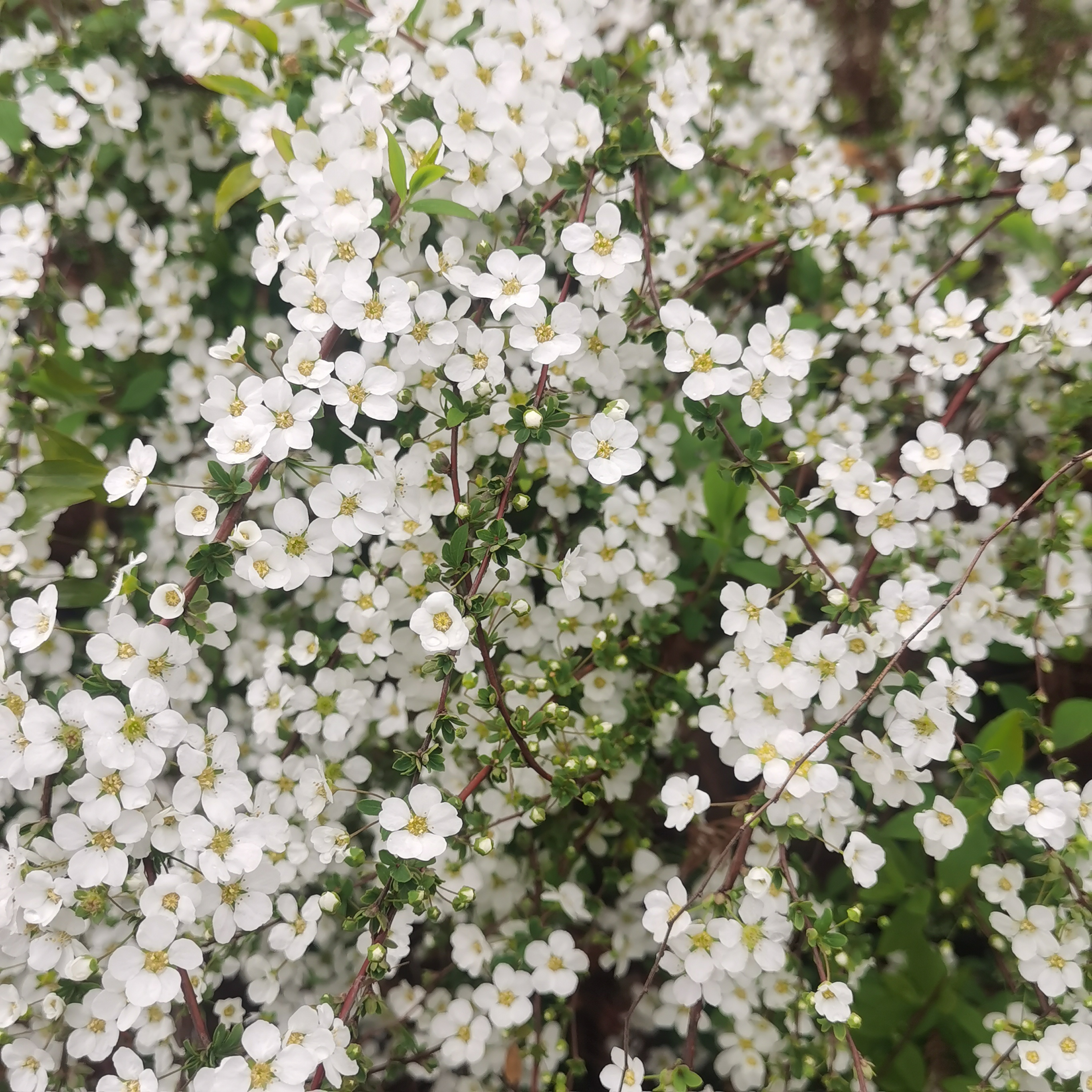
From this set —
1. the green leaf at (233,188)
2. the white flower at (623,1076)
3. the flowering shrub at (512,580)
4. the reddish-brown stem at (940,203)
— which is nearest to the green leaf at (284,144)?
the flowering shrub at (512,580)

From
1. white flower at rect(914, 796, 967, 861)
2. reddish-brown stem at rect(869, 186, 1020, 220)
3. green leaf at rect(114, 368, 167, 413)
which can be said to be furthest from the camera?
green leaf at rect(114, 368, 167, 413)

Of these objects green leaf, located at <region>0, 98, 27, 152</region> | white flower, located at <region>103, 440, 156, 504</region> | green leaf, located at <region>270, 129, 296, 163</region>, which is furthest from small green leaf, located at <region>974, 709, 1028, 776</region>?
green leaf, located at <region>0, 98, 27, 152</region>

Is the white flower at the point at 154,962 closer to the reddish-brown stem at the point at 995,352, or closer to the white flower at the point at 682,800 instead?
the white flower at the point at 682,800

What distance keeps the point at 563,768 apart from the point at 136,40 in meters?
1.94

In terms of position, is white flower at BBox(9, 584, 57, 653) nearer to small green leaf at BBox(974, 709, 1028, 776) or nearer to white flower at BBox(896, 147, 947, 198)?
small green leaf at BBox(974, 709, 1028, 776)

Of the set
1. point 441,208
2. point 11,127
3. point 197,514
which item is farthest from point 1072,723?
point 11,127

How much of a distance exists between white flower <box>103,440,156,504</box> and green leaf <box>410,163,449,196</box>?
0.61 meters

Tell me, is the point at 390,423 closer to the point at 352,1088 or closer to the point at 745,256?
the point at 745,256

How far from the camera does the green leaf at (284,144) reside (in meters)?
1.44

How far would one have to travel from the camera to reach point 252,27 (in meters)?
1.54

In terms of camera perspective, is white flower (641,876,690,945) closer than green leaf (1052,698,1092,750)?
Yes

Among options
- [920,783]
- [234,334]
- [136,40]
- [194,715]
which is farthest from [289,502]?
[136,40]

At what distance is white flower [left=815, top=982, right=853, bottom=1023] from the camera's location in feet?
3.84

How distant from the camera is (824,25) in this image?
289cm
